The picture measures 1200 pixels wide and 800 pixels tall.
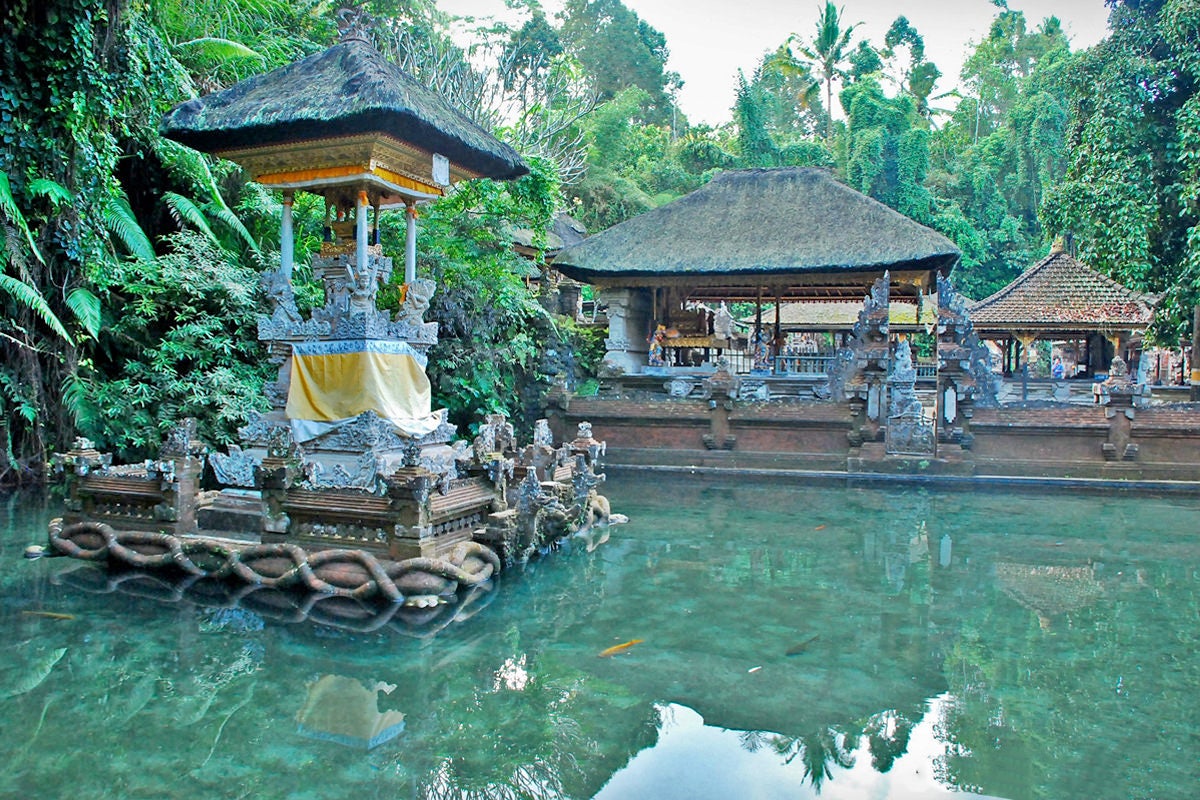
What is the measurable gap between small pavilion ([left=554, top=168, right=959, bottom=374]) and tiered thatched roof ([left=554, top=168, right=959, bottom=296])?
22 millimetres

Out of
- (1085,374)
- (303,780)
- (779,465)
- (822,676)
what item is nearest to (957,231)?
(1085,374)

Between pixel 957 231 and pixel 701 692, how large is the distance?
32042mm

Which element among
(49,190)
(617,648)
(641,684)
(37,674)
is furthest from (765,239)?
(37,674)

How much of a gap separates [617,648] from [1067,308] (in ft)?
56.6

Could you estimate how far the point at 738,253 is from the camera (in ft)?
56.4

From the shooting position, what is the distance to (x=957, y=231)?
3281 cm

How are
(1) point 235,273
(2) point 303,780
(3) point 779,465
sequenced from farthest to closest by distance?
(3) point 779,465, (1) point 235,273, (2) point 303,780

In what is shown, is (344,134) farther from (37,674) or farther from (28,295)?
(37,674)

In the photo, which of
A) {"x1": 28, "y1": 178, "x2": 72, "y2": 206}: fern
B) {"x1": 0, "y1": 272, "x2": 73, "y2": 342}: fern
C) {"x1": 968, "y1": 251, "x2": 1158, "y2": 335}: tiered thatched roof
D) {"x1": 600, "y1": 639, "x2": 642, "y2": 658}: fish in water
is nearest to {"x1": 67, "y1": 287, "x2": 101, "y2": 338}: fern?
{"x1": 0, "y1": 272, "x2": 73, "y2": 342}: fern

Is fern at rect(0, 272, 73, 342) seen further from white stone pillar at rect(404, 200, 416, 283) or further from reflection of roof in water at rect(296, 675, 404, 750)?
reflection of roof in water at rect(296, 675, 404, 750)

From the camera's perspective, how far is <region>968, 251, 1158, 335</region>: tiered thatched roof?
60.8 feet

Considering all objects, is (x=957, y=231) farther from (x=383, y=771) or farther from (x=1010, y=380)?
(x=383, y=771)

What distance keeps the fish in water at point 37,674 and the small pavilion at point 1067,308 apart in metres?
18.4

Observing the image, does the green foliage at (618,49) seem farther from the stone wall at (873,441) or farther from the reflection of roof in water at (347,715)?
the reflection of roof in water at (347,715)
